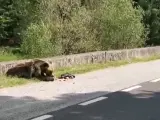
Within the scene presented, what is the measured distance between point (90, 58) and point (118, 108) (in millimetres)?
8251

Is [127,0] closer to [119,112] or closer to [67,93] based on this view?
[67,93]

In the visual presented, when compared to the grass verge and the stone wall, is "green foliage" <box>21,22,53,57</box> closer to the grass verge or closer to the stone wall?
the stone wall

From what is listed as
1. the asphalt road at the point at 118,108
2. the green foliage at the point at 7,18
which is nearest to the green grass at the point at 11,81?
the asphalt road at the point at 118,108

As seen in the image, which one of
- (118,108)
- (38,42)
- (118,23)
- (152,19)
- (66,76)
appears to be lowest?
(118,108)

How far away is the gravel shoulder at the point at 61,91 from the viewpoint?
866 centimetres

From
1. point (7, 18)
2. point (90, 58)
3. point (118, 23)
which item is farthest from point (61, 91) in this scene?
point (7, 18)

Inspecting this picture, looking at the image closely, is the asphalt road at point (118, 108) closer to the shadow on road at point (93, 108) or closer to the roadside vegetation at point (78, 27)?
the shadow on road at point (93, 108)

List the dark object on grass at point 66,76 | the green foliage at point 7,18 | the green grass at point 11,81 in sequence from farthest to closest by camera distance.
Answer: the green foliage at point 7,18, the dark object on grass at point 66,76, the green grass at point 11,81

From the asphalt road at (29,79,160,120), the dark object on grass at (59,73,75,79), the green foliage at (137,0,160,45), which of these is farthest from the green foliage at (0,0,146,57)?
the green foliage at (137,0,160,45)

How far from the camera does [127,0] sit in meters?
24.2

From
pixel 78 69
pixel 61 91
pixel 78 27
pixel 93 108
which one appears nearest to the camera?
pixel 93 108

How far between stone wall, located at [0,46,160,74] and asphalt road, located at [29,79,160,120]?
3.54 m

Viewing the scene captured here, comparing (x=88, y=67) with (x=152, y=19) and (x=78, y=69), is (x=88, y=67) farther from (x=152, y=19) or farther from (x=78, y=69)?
(x=152, y=19)

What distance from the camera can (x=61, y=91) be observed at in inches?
431
